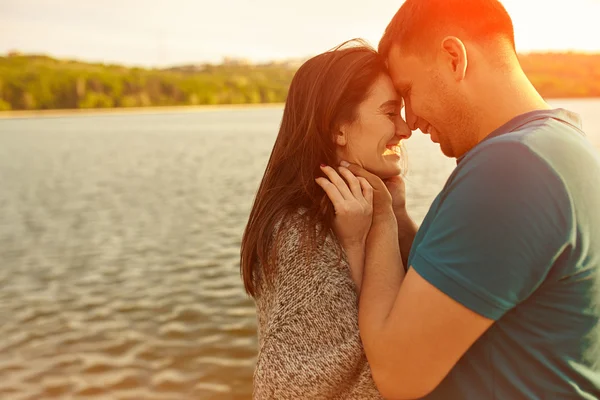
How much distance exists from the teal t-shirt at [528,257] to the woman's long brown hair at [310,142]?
92 centimetres

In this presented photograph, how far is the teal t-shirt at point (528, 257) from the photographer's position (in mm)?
1654

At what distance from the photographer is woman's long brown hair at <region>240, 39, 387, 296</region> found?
2.69m

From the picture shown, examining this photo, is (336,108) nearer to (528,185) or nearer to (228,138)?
(528,185)

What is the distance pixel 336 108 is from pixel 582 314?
136cm

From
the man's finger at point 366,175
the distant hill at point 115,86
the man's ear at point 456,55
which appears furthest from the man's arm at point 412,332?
the distant hill at point 115,86

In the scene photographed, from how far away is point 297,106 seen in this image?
2850mm

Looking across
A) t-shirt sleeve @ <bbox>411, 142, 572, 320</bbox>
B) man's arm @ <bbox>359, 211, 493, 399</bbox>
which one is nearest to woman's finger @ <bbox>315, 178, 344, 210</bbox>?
man's arm @ <bbox>359, 211, 493, 399</bbox>

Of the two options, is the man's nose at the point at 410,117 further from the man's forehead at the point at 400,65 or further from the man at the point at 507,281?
the man at the point at 507,281

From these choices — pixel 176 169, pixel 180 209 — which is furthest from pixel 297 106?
pixel 176 169

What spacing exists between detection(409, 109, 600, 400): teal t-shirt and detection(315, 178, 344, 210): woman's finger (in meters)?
0.70

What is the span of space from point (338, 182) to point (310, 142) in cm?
26

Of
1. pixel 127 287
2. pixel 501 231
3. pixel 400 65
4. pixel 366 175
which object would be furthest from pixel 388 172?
pixel 127 287

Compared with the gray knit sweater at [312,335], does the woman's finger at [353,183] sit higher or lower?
higher

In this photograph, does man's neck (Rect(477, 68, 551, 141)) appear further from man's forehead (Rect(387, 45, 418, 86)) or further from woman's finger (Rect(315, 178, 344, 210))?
woman's finger (Rect(315, 178, 344, 210))
